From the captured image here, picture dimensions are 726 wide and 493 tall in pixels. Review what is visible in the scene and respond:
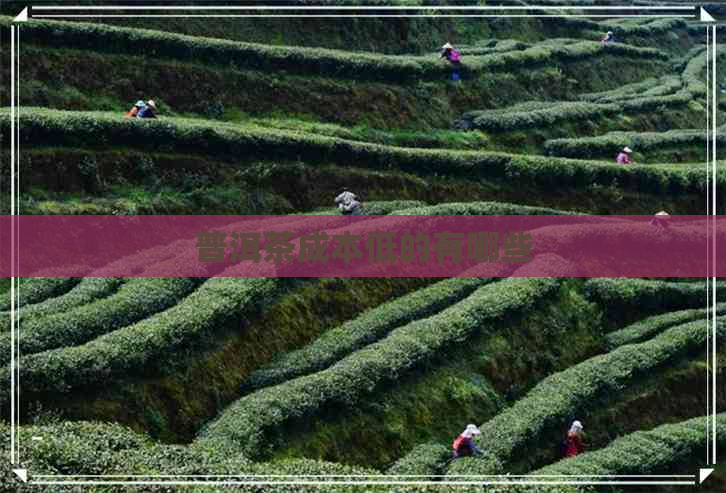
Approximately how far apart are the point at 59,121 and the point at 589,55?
116ft

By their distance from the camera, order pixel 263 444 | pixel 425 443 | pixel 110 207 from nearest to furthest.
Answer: pixel 263 444, pixel 425 443, pixel 110 207

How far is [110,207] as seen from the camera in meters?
29.0

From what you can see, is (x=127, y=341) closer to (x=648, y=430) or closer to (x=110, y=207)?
(x=110, y=207)

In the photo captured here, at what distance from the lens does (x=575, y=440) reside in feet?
74.9

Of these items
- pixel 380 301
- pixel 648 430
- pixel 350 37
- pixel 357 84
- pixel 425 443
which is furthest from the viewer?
pixel 350 37

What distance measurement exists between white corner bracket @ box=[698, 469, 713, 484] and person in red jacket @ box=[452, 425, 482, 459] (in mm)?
5146

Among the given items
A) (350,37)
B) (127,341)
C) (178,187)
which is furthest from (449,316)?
(350,37)

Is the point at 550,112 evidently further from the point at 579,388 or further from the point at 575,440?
the point at 575,440

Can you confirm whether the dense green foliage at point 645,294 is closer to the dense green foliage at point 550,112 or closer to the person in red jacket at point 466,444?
the person in red jacket at point 466,444

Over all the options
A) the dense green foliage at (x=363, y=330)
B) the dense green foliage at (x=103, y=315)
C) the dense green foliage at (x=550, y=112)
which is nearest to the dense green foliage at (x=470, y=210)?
the dense green foliage at (x=363, y=330)
